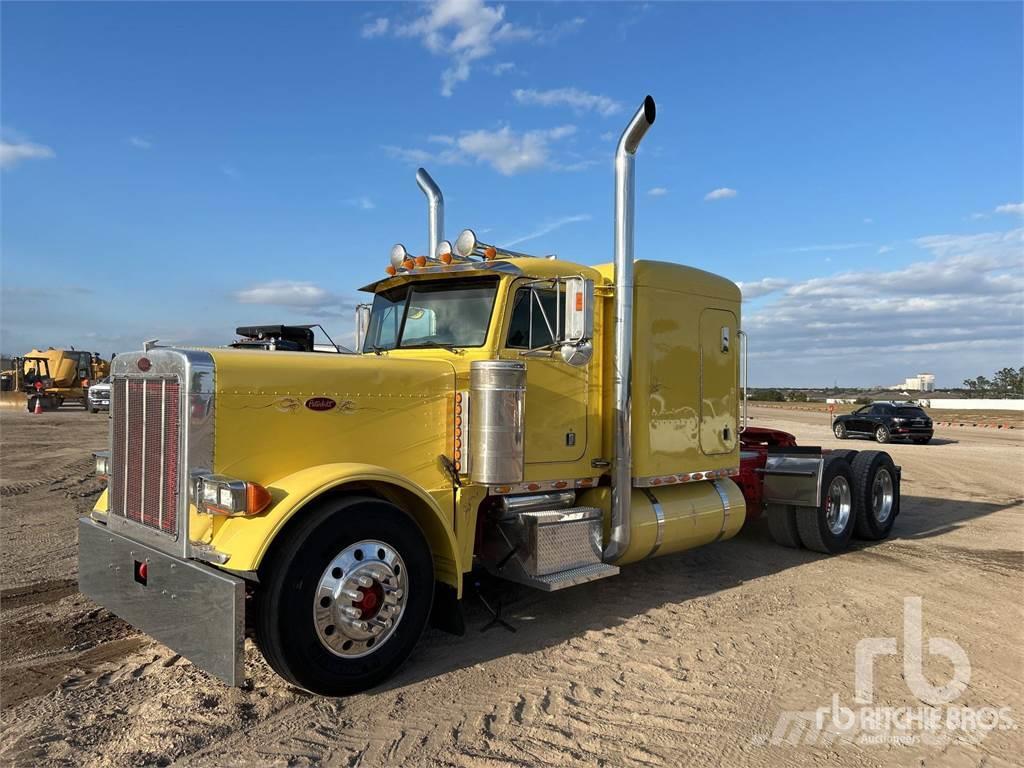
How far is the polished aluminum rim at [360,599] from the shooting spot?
13.0 ft

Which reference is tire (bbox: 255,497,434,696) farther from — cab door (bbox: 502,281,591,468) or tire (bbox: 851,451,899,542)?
Answer: tire (bbox: 851,451,899,542)

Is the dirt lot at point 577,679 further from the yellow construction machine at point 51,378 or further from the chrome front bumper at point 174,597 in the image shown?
the yellow construction machine at point 51,378

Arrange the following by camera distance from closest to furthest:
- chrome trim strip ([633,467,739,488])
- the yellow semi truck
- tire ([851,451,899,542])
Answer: the yellow semi truck, chrome trim strip ([633,467,739,488]), tire ([851,451,899,542])

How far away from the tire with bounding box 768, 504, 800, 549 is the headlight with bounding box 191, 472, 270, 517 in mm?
6190

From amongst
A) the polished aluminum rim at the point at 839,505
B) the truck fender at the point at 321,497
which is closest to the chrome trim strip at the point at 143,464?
the truck fender at the point at 321,497

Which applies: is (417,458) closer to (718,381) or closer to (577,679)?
(577,679)

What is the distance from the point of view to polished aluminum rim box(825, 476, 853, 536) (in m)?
8.35

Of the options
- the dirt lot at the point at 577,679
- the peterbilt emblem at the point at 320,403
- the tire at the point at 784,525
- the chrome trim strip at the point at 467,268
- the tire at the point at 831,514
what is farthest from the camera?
the tire at the point at 784,525

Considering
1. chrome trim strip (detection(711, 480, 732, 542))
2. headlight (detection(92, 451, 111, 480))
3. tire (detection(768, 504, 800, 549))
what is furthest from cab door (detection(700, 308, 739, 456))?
headlight (detection(92, 451, 111, 480))

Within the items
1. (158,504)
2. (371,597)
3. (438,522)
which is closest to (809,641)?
(438,522)

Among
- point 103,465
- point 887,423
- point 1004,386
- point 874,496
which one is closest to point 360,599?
point 103,465

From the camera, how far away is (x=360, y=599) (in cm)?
405

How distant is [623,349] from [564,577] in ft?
5.87

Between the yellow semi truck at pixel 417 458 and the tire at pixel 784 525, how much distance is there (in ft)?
4.70
